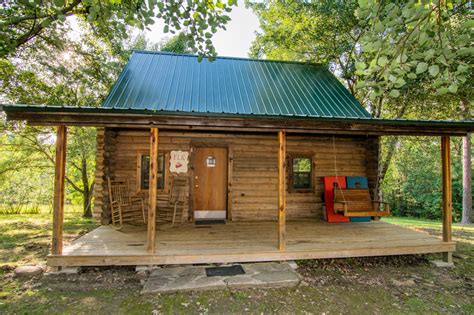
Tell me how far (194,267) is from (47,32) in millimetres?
8412

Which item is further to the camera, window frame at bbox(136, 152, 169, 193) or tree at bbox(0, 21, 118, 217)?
tree at bbox(0, 21, 118, 217)

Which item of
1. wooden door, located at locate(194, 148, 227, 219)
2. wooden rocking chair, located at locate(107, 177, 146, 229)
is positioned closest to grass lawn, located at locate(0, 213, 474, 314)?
wooden rocking chair, located at locate(107, 177, 146, 229)

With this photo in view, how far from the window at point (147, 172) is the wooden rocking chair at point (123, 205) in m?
0.37

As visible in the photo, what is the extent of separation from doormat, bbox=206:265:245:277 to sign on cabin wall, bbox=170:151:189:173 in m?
3.05

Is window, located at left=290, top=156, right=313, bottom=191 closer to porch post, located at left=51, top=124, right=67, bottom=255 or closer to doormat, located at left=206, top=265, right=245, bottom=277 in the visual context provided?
doormat, located at left=206, top=265, right=245, bottom=277

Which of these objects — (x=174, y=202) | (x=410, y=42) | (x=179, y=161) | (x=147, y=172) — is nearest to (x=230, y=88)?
(x=179, y=161)

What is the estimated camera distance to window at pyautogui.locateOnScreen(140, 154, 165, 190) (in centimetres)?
652

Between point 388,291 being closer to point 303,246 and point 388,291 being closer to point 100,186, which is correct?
point 303,246

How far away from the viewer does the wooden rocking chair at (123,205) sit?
5.98m

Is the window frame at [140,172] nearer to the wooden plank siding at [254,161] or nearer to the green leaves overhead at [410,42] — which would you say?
the wooden plank siding at [254,161]

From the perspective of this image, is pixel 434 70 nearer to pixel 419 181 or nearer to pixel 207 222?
pixel 207 222

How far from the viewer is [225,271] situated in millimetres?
4102

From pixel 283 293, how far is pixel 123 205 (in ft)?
14.4

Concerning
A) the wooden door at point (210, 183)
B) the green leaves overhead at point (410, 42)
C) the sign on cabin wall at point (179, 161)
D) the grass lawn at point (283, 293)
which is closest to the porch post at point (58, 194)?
the grass lawn at point (283, 293)
